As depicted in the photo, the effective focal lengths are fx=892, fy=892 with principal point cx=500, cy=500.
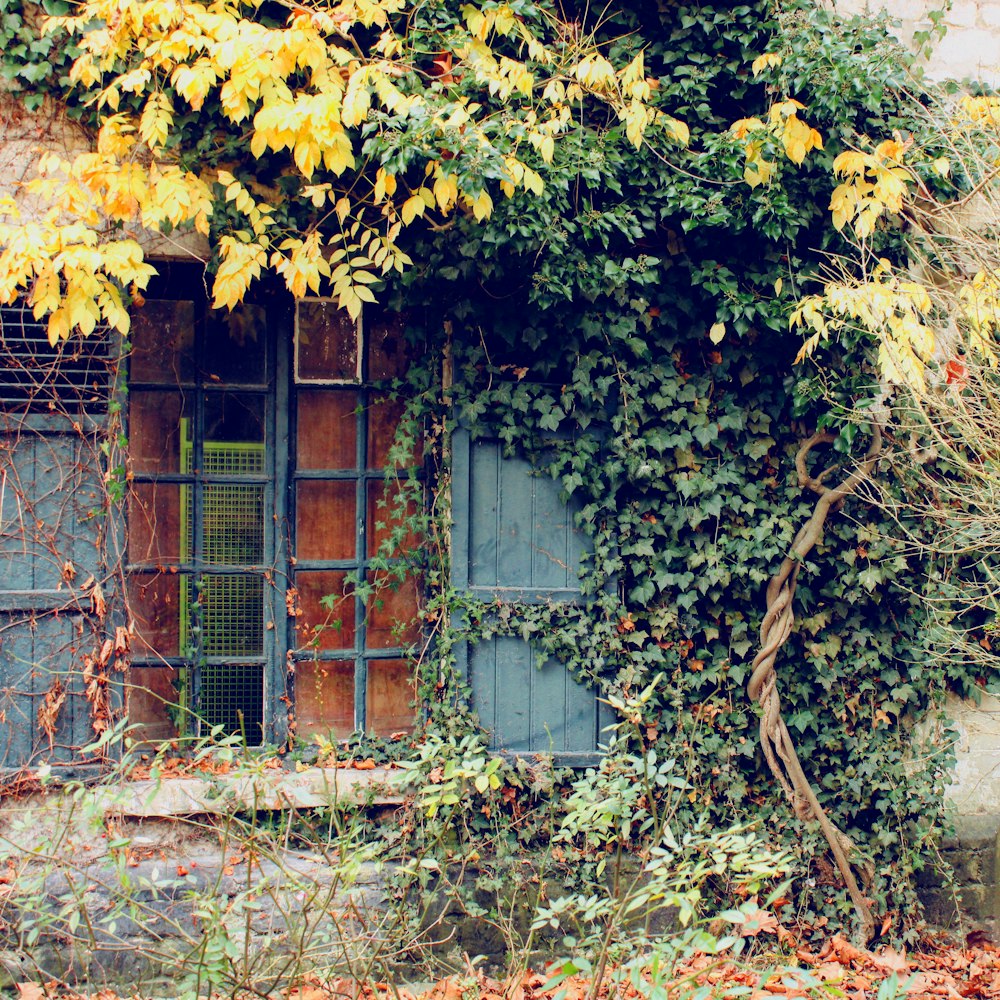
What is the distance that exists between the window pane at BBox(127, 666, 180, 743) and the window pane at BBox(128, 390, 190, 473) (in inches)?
35.3

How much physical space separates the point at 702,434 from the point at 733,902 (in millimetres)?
2041

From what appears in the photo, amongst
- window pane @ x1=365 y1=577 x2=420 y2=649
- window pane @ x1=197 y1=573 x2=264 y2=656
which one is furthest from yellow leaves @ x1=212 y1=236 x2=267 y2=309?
window pane @ x1=365 y1=577 x2=420 y2=649

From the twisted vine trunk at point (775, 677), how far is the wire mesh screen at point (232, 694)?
221cm

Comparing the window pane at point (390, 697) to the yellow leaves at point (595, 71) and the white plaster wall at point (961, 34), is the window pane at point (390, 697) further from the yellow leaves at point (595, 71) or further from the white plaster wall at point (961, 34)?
the white plaster wall at point (961, 34)

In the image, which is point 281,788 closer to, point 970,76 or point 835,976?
point 835,976

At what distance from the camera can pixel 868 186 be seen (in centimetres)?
379

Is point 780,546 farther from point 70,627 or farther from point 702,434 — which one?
point 70,627

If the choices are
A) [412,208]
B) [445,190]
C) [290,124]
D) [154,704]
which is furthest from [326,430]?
[154,704]

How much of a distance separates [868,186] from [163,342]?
314 centimetres

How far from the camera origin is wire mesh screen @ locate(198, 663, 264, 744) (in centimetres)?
395

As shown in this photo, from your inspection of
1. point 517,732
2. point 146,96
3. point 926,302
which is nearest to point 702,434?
point 926,302

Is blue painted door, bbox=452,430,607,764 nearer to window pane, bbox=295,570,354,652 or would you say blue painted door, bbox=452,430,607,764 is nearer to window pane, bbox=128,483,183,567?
window pane, bbox=295,570,354,652

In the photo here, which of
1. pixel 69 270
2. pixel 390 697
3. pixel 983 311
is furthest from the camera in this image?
pixel 390 697

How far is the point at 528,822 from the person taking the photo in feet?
12.5
